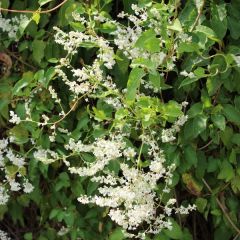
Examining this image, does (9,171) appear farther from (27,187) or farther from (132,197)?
(132,197)

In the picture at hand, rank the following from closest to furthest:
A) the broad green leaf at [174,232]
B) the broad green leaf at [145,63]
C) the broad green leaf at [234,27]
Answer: the broad green leaf at [145,63] < the broad green leaf at [234,27] < the broad green leaf at [174,232]

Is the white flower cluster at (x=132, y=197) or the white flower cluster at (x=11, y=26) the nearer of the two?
the white flower cluster at (x=132, y=197)

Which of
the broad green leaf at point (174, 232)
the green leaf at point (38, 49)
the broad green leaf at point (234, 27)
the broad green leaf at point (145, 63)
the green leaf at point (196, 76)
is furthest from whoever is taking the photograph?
the green leaf at point (38, 49)

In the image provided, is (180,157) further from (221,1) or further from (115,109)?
(221,1)

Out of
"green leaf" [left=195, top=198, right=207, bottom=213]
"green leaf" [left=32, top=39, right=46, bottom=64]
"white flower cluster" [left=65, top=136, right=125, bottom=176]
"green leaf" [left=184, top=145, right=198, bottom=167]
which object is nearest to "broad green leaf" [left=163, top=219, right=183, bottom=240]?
"green leaf" [left=195, top=198, right=207, bottom=213]

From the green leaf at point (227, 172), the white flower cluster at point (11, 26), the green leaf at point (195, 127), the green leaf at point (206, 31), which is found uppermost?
the green leaf at point (206, 31)

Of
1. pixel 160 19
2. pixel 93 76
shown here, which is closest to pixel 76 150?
pixel 93 76

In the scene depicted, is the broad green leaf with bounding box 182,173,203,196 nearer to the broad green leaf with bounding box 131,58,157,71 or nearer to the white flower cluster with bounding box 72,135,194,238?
the white flower cluster with bounding box 72,135,194,238

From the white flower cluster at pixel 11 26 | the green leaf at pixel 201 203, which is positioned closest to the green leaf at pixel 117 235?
the green leaf at pixel 201 203

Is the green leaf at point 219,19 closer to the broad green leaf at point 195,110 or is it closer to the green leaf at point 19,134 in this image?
the broad green leaf at point 195,110
